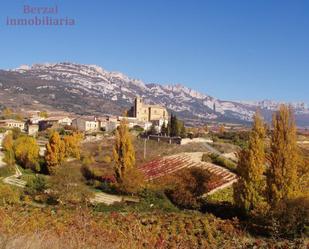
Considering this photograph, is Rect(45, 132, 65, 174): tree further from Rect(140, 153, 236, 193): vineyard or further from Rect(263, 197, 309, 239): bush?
Rect(263, 197, 309, 239): bush

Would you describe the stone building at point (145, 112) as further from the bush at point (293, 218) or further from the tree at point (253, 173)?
the bush at point (293, 218)

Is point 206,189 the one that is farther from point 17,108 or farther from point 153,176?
point 17,108

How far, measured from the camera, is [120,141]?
3472 centimetres

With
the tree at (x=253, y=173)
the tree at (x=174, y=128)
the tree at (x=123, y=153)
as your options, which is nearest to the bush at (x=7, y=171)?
the tree at (x=123, y=153)

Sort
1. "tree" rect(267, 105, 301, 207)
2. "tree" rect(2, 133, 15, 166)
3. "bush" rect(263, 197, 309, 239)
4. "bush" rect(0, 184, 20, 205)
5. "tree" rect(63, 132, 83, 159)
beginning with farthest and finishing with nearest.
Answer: "tree" rect(63, 132, 83, 159) → "tree" rect(2, 133, 15, 166) → "bush" rect(0, 184, 20, 205) → "tree" rect(267, 105, 301, 207) → "bush" rect(263, 197, 309, 239)

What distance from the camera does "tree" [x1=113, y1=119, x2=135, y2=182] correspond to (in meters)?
33.8

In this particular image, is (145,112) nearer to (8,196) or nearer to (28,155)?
(28,155)

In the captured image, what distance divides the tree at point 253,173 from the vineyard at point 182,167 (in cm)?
759

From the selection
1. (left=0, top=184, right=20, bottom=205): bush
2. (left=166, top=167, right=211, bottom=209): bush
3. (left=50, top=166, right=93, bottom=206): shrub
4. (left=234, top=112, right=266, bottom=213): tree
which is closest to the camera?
(left=234, top=112, right=266, bottom=213): tree

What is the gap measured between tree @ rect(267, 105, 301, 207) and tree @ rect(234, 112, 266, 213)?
1.30m

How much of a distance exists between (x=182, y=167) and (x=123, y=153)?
7456mm

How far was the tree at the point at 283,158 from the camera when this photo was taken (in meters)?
21.2

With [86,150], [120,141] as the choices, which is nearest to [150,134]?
[86,150]

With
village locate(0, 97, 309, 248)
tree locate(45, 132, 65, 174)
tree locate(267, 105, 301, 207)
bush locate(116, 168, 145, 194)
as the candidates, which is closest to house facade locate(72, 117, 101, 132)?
village locate(0, 97, 309, 248)
